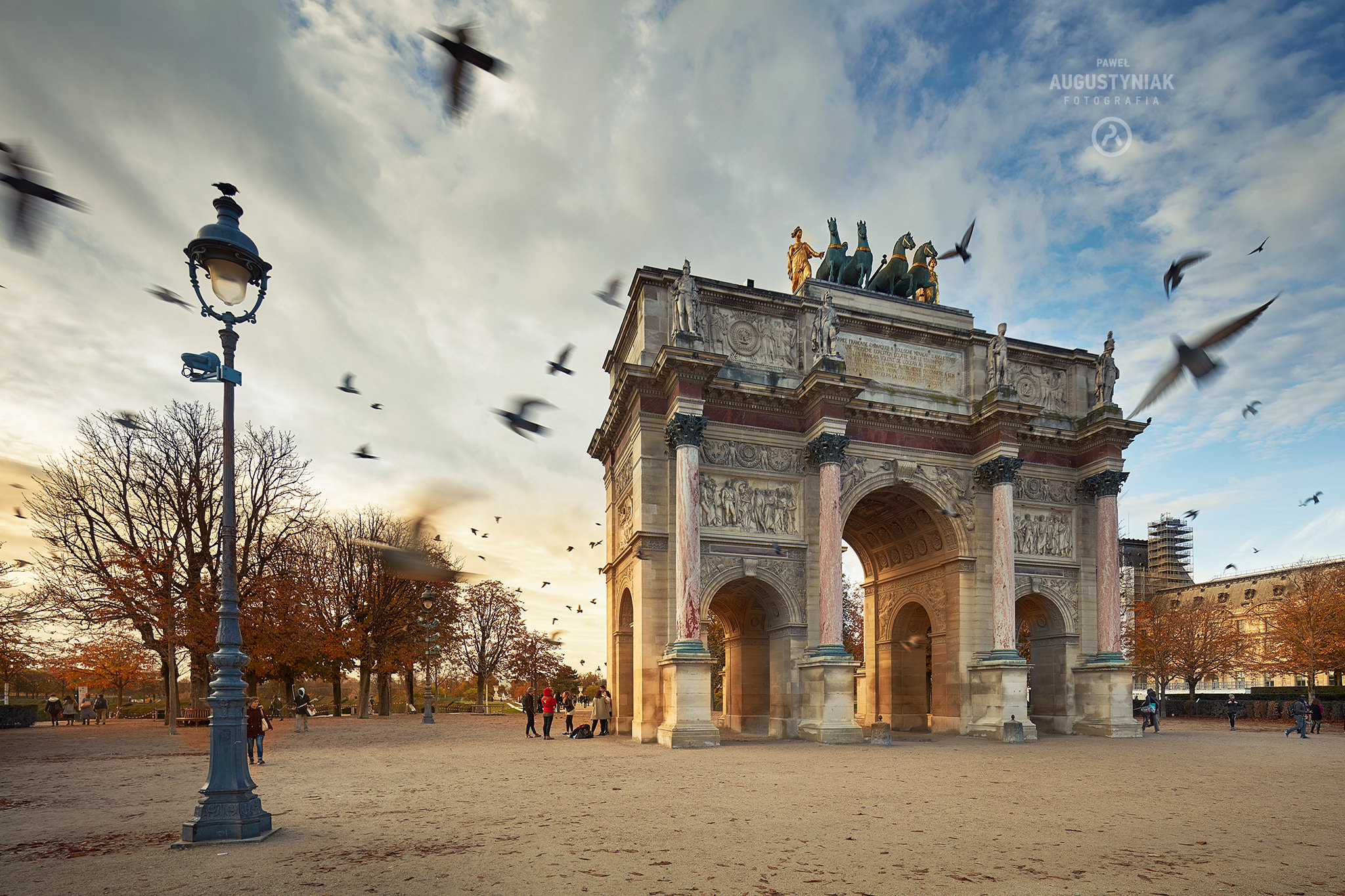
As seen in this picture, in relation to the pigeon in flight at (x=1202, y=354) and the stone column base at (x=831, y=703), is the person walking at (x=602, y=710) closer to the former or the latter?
the stone column base at (x=831, y=703)

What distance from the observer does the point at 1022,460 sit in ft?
95.6

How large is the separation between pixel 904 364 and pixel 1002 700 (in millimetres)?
12598

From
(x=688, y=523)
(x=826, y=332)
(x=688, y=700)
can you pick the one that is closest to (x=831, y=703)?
(x=688, y=700)

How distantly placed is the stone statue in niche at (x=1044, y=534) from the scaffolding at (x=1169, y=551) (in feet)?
310

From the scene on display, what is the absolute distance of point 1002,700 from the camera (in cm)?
2603

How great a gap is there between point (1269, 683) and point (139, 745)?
72440 mm

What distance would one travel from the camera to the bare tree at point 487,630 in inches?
2331

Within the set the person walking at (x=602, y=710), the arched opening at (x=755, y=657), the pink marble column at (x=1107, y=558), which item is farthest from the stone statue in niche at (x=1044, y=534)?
the person walking at (x=602, y=710)

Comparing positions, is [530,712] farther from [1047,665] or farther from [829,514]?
[1047,665]

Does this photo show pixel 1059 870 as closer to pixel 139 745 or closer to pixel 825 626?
pixel 825 626

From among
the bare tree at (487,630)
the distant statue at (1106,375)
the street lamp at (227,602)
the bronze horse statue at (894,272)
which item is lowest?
the bare tree at (487,630)

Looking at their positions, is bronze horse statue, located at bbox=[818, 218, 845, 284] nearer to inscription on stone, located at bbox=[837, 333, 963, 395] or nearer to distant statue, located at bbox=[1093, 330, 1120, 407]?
inscription on stone, located at bbox=[837, 333, 963, 395]

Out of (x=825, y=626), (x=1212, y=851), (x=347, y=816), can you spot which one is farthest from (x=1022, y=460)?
(x=347, y=816)

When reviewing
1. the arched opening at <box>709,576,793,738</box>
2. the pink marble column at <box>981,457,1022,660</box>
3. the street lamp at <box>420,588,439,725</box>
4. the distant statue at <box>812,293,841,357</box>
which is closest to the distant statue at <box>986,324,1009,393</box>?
the pink marble column at <box>981,457,1022,660</box>
